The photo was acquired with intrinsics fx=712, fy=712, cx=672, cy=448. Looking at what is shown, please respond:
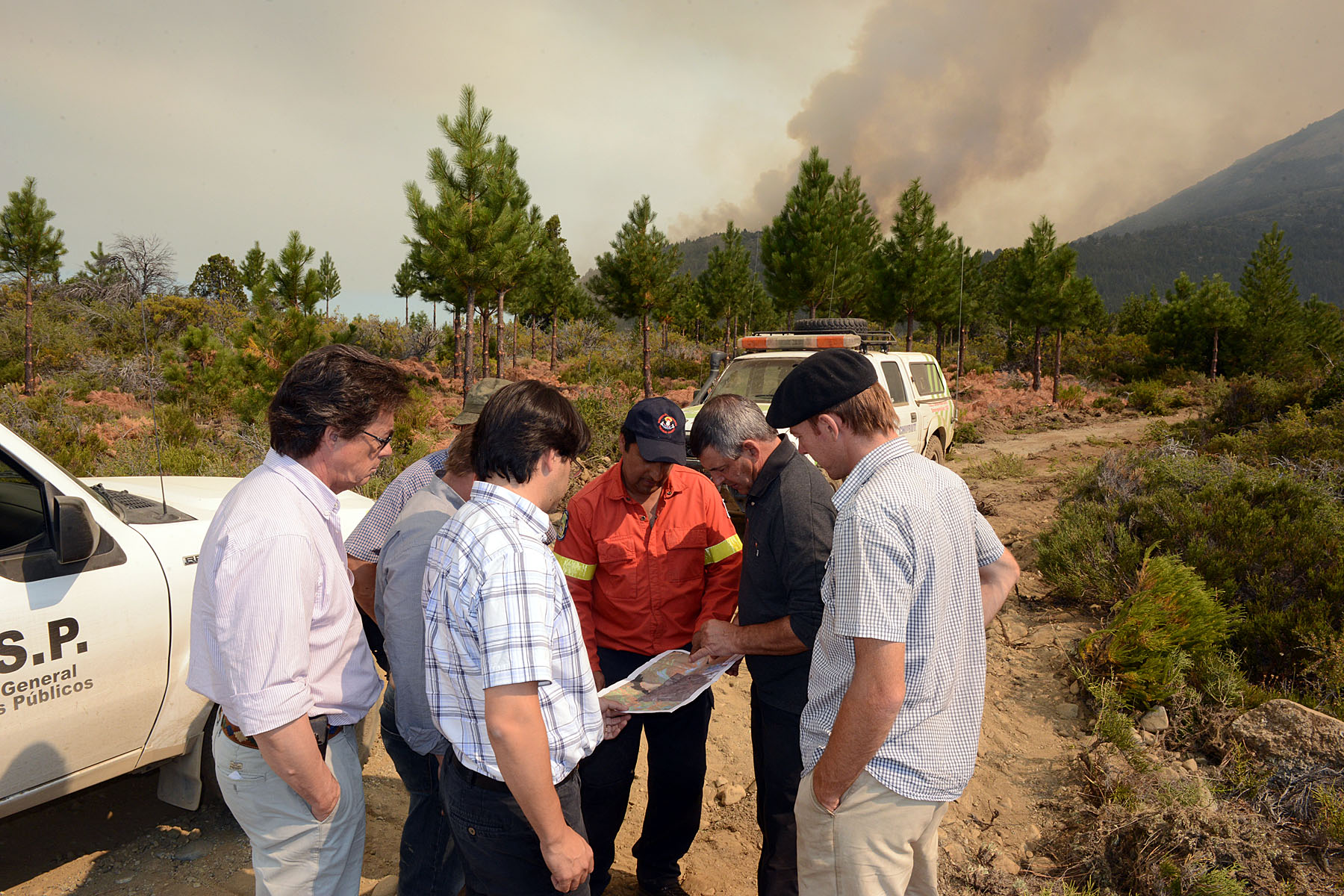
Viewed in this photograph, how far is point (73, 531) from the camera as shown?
2.22m

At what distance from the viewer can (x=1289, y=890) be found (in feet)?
8.75

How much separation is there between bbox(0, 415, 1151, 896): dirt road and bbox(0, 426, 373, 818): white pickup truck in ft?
1.22

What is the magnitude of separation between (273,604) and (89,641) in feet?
4.91

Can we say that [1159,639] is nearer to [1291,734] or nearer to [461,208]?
[1291,734]

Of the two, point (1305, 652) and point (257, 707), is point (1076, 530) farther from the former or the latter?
point (257, 707)

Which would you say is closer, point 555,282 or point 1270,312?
point 1270,312

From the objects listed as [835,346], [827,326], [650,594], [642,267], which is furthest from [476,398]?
[642,267]

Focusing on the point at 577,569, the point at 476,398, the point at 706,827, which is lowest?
the point at 706,827

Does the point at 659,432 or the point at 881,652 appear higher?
the point at 659,432

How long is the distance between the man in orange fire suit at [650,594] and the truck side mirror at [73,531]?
4.93 ft

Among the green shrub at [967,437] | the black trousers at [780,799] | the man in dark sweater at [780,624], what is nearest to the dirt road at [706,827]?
the black trousers at [780,799]

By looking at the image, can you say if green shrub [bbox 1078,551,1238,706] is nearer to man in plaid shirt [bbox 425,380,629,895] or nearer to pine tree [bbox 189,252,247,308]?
man in plaid shirt [bbox 425,380,629,895]

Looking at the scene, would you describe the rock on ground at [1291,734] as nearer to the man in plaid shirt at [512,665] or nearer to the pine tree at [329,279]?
the man in plaid shirt at [512,665]

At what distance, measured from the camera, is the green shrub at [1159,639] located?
13.6 feet
